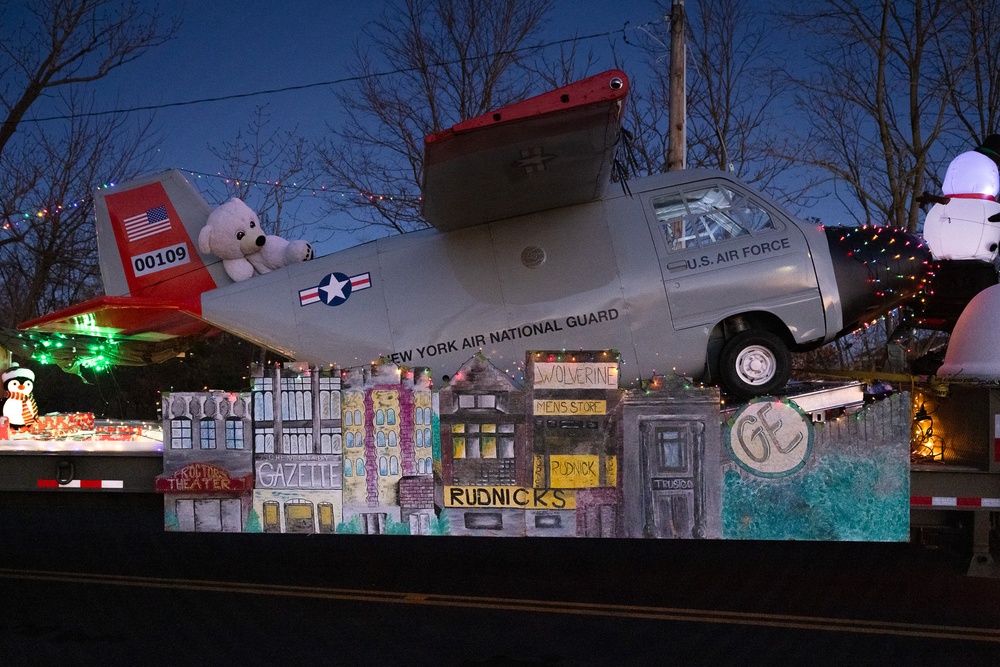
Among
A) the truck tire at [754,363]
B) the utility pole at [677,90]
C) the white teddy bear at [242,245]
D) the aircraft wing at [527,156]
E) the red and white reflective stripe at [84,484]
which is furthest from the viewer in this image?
the utility pole at [677,90]

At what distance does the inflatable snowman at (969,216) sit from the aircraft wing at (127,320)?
653 centimetres

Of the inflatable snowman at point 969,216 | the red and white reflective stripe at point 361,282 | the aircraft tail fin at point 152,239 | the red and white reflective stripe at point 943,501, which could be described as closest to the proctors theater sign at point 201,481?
the red and white reflective stripe at point 361,282

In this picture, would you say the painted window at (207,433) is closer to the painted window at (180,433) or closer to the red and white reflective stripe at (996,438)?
the painted window at (180,433)

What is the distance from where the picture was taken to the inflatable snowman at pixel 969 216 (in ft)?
27.2

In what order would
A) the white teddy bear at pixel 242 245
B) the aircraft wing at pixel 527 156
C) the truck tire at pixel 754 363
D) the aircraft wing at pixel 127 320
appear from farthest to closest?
the white teddy bear at pixel 242 245 < the aircraft wing at pixel 127 320 < the truck tire at pixel 754 363 < the aircraft wing at pixel 527 156

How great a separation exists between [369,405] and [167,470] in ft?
4.70

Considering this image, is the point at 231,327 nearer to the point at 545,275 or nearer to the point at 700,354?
the point at 545,275

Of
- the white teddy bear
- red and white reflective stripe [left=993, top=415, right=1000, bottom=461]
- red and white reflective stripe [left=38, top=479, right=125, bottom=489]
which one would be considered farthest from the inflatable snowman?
red and white reflective stripe [left=38, top=479, right=125, bottom=489]

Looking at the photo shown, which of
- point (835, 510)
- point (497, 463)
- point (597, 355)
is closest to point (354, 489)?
point (497, 463)

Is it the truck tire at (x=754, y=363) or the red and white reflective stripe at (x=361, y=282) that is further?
the red and white reflective stripe at (x=361, y=282)

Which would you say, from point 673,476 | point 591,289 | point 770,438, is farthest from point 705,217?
point 673,476

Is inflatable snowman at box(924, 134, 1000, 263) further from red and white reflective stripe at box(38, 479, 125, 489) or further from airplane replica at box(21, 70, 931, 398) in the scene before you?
red and white reflective stripe at box(38, 479, 125, 489)

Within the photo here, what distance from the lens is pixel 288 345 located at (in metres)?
7.70

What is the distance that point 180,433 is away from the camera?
244 inches
